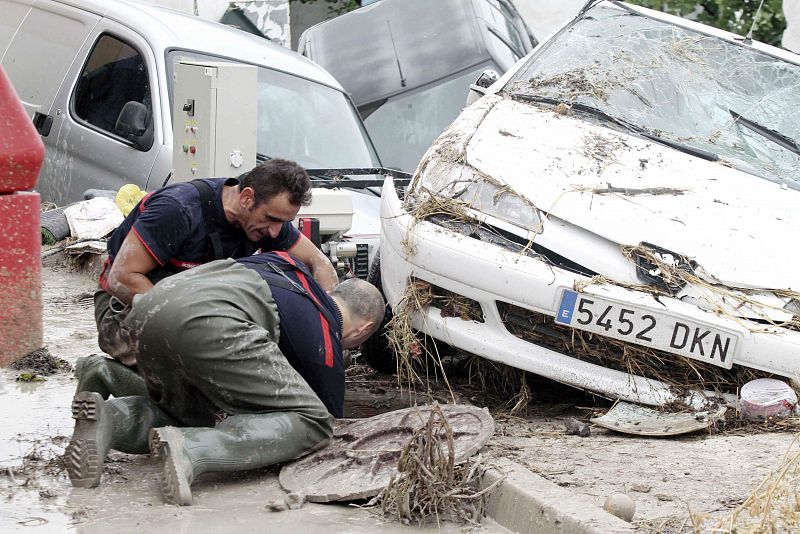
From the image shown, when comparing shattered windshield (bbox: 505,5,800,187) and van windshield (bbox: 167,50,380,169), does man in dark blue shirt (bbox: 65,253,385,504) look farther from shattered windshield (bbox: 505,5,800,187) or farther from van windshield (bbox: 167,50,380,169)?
van windshield (bbox: 167,50,380,169)

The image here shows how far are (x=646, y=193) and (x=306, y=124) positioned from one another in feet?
12.7

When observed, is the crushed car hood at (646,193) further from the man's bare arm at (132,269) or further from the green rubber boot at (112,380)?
the green rubber boot at (112,380)

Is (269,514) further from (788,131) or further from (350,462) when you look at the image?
(788,131)

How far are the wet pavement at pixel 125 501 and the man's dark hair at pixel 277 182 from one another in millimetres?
1136

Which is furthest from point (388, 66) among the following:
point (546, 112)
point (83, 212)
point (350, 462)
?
point (350, 462)

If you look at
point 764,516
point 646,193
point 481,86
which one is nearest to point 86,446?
point 764,516

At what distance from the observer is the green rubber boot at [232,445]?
396 cm

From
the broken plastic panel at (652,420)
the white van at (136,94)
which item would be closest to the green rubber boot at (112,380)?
the broken plastic panel at (652,420)

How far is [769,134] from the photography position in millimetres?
5871

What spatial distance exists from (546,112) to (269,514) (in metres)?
2.61

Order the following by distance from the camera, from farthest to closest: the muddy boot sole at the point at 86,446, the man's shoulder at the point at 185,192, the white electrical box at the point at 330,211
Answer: the white electrical box at the point at 330,211
the man's shoulder at the point at 185,192
the muddy boot sole at the point at 86,446

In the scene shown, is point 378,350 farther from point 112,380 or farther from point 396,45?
point 396,45

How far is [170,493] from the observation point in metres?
3.96

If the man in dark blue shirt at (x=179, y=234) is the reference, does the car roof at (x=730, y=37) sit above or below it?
above
